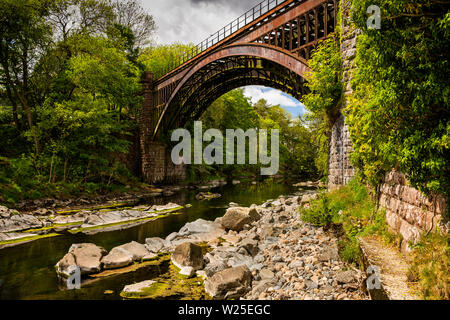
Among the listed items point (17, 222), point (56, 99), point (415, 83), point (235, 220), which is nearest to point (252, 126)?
point (56, 99)

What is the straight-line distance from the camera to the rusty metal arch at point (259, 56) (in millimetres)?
13688

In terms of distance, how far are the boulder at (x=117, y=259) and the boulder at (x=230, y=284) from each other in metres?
2.69

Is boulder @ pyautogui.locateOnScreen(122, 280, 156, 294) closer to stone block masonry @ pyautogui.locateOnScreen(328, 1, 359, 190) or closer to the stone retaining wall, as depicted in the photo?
the stone retaining wall

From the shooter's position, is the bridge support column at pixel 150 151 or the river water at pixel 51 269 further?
the bridge support column at pixel 150 151

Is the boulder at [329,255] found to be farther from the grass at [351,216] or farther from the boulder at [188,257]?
the boulder at [188,257]

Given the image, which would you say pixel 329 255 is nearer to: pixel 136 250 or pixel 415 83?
pixel 415 83

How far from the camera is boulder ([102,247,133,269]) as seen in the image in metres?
6.68

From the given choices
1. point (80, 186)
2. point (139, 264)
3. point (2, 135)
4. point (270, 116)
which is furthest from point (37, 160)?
point (270, 116)

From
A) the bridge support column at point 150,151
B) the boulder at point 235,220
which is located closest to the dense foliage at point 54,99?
the bridge support column at point 150,151

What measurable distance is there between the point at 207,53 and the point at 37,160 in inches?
581

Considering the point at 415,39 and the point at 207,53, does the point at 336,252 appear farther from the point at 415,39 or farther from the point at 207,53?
the point at 207,53

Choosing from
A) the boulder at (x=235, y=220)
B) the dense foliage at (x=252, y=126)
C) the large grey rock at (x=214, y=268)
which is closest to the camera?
the large grey rock at (x=214, y=268)

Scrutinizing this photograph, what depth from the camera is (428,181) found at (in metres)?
3.54

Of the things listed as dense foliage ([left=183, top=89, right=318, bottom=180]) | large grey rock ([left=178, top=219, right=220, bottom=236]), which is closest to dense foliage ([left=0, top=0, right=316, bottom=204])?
large grey rock ([left=178, top=219, right=220, bottom=236])
